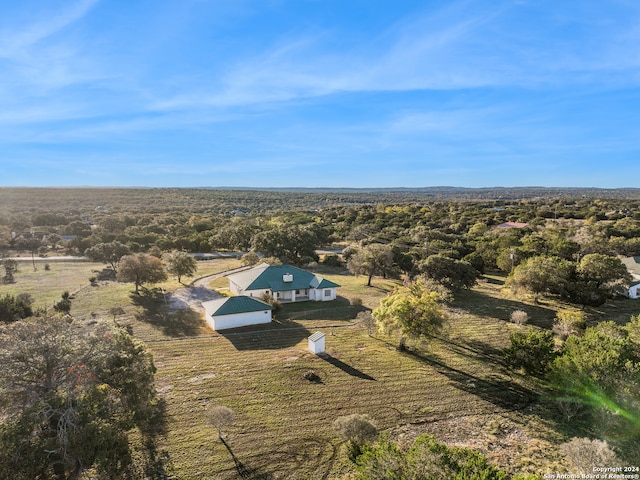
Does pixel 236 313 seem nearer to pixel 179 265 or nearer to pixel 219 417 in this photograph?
pixel 179 265

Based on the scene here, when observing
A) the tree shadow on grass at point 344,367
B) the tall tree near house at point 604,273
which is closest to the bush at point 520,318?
the tall tree near house at point 604,273

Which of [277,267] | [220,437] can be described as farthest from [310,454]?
[277,267]

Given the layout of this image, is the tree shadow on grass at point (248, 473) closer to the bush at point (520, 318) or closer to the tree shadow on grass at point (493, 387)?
the tree shadow on grass at point (493, 387)

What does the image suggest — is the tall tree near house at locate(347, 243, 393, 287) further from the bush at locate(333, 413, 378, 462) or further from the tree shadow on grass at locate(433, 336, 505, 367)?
the bush at locate(333, 413, 378, 462)

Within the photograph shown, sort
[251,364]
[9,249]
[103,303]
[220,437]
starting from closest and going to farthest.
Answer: [220,437]
[251,364]
[103,303]
[9,249]

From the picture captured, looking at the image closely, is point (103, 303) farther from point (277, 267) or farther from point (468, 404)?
point (468, 404)
